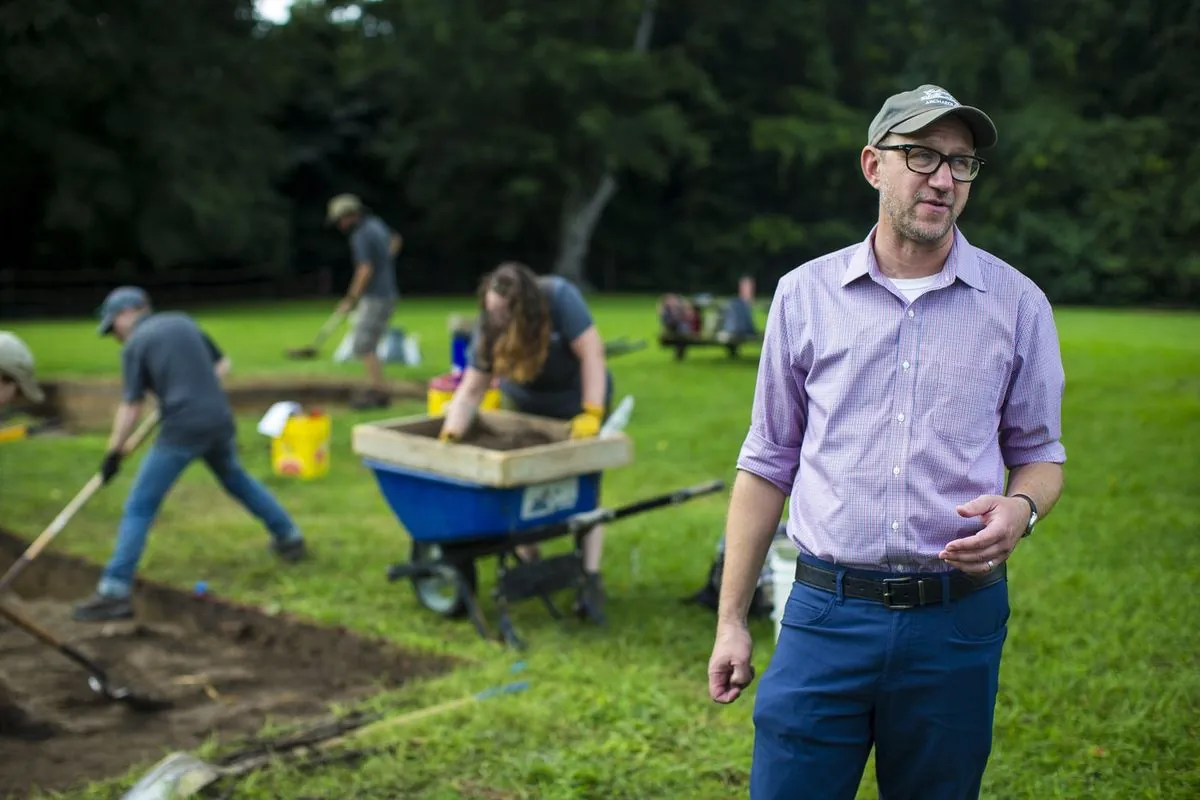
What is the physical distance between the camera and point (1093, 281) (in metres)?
15.0

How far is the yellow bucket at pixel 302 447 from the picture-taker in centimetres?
905

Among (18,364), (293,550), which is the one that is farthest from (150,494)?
(18,364)

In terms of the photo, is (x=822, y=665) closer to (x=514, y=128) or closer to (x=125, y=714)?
(x=125, y=714)

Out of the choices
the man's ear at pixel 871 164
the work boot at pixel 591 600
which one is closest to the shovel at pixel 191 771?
the work boot at pixel 591 600

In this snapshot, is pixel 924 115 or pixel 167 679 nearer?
pixel 924 115

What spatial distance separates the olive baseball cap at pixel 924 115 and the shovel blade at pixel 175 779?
112 inches

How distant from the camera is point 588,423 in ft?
18.9

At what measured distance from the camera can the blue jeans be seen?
6.25 meters

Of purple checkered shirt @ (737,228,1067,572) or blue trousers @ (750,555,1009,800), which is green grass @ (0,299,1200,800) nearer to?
blue trousers @ (750,555,1009,800)

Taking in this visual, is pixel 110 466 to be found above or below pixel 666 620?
above

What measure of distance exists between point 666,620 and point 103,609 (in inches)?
109

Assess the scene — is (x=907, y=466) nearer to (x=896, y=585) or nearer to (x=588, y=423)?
(x=896, y=585)

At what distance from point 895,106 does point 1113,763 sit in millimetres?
2587

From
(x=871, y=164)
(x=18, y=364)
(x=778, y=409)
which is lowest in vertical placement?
(x=18, y=364)
